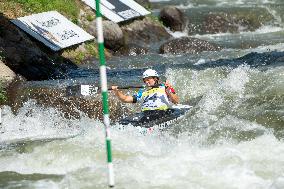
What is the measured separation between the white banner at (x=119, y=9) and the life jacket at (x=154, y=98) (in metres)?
9.95

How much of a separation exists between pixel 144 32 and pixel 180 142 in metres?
12.2

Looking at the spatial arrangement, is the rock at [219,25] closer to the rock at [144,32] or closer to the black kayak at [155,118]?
the rock at [144,32]

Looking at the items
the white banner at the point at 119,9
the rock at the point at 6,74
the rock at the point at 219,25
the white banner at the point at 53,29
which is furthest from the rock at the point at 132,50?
the rock at the point at 6,74

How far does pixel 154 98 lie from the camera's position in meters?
10.3

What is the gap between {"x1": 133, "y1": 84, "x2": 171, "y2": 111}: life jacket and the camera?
33.7 feet

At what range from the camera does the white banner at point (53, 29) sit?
16.7 metres

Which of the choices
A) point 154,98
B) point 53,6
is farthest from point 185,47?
point 154,98

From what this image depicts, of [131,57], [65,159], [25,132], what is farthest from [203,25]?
[65,159]

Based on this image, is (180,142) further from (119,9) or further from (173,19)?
(173,19)

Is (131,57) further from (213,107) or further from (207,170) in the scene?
(207,170)

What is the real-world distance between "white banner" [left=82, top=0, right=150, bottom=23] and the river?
18.7 ft

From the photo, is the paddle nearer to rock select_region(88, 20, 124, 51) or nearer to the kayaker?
the kayaker

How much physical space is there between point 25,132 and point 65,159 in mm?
2306

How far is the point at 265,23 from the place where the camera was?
917 inches
